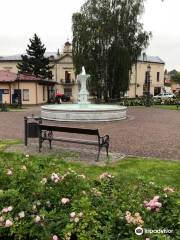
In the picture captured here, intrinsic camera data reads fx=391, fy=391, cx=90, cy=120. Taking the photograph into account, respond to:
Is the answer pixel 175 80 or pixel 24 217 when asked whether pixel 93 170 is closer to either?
pixel 24 217

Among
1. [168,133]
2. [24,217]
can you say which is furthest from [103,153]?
[24,217]

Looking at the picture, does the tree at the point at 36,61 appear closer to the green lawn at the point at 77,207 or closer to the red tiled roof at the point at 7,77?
the red tiled roof at the point at 7,77

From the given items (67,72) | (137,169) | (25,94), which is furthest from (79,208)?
(67,72)

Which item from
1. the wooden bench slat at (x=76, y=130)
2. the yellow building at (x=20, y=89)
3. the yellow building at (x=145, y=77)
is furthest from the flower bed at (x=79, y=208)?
the yellow building at (x=145, y=77)

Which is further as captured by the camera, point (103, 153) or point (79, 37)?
point (79, 37)

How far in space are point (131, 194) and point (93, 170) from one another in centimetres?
463

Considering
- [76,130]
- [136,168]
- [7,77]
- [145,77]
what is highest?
[145,77]

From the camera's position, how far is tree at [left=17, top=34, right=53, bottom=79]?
62.9 metres

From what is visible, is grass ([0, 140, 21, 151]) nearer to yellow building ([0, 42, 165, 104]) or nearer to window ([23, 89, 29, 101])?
window ([23, 89, 29, 101])

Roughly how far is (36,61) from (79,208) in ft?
198

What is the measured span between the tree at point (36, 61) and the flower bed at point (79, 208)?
58.9 meters

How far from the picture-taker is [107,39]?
4125 cm

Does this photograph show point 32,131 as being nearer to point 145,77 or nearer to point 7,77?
point 7,77

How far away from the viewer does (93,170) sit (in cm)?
890
